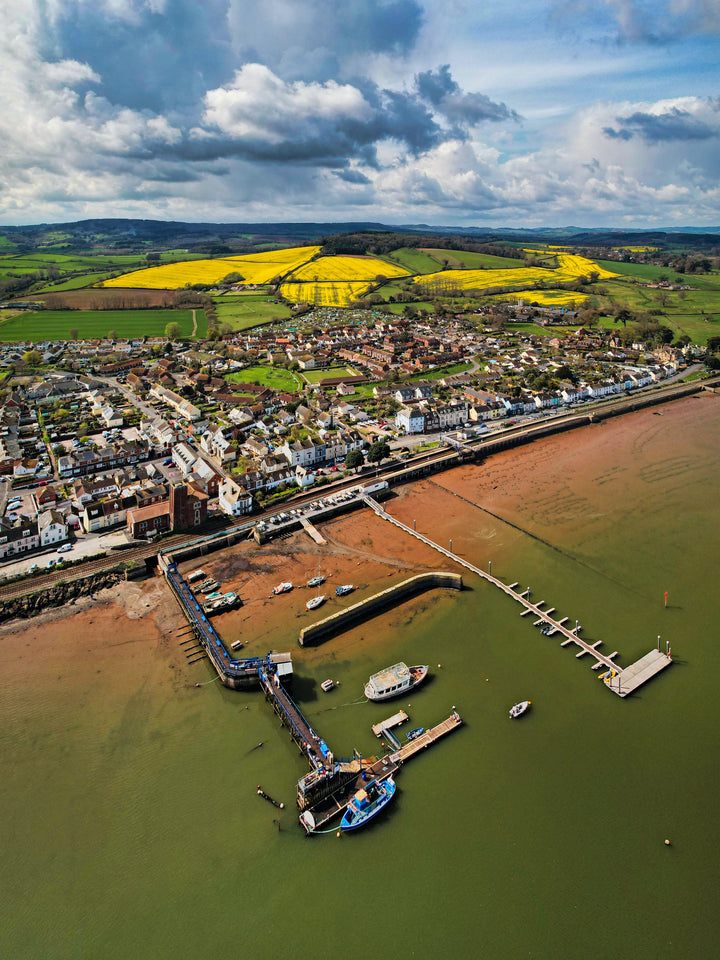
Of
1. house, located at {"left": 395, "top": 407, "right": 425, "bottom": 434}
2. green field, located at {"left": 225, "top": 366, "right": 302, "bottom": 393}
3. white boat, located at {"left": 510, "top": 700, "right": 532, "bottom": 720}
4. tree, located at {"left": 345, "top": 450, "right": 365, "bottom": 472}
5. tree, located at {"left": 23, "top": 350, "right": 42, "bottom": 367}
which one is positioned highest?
tree, located at {"left": 23, "top": 350, "right": 42, "bottom": 367}

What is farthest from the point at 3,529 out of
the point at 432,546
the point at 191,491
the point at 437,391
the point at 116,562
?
the point at 437,391

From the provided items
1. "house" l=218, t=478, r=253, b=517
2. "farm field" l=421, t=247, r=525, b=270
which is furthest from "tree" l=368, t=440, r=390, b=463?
"farm field" l=421, t=247, r=525, b=270

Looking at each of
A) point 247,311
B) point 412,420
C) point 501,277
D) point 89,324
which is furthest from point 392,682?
point 501,277

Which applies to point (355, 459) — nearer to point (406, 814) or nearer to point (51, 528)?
point (51, 528)

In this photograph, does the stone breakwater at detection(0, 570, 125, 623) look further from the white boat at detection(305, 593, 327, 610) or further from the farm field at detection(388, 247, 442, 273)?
the farm field at detection(388, 247, 442, 273)

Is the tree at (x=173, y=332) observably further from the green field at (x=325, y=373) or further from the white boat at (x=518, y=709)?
the white boat at (x=518, y=709)
